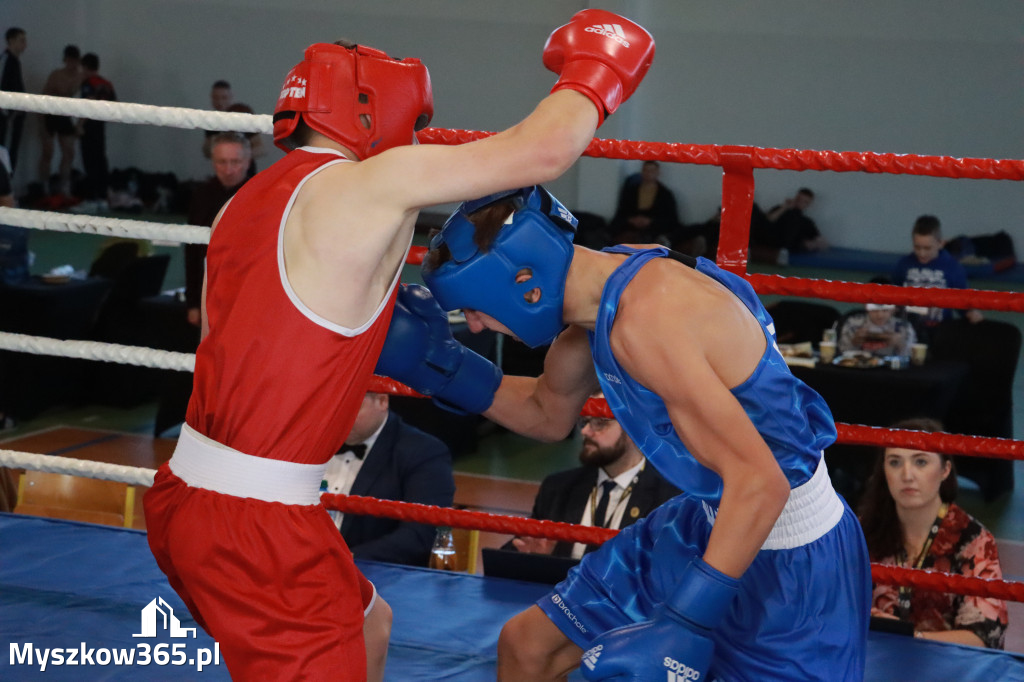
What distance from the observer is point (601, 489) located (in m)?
3.64

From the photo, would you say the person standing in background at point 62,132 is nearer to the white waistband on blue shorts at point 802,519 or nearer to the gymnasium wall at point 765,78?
the gymnasium wall at point 765,78

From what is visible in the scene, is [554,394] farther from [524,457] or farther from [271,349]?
[524,457]

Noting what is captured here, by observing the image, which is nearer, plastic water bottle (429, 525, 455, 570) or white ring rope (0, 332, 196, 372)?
white ring rope (0, 332, 196, 372)

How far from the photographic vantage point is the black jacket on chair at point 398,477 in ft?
11.3

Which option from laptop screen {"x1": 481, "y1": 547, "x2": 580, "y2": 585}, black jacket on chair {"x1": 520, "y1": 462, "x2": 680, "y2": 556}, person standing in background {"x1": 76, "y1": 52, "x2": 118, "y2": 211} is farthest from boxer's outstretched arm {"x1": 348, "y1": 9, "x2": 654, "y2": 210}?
person standing in background {"x1": 76, "y1": 52, "x2": 118, "y2": 211}

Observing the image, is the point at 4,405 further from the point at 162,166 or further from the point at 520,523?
the point at 162,166

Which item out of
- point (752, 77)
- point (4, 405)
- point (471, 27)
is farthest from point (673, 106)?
point (4, 405)

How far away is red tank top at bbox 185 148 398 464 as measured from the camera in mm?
1574

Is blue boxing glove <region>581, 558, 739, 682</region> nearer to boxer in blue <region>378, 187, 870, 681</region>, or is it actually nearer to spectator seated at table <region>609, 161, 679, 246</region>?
boxer in blue <region>378, 187, 870, 681</region>

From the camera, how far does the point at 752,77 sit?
42.0ft

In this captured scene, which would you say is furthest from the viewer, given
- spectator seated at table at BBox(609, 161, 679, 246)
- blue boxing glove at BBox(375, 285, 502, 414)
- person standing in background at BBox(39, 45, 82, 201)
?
person standing in background at BBox(39, 45, 82, 201)

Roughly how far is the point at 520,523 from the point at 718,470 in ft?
2.99

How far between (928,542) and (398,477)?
166 cm

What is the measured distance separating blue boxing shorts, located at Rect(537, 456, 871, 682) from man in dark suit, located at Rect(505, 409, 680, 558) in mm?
1564
